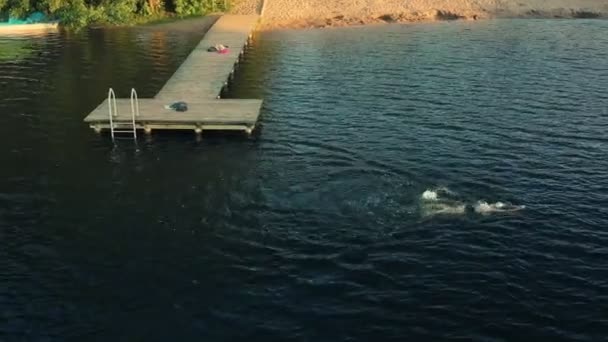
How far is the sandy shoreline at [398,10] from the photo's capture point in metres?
82.9

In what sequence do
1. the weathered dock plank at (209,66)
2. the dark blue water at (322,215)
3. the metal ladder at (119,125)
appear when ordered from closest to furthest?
the dark blue water at (322,215) < the metal ladder at (119,125) < the weathered dock plank at (209,66)

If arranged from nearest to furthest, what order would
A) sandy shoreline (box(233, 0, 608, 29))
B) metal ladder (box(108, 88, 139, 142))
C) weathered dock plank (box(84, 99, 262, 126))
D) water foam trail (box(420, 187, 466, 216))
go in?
water foam trail (box(420, 187, 466, 216))
metal ladder (box(108, 88, 139, 142))
weathered dock plank (box(84, 99, 262, 126))
sandy shoreline (box(233, 0, 608, 29))

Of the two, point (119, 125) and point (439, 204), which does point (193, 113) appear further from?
point (439, 204)

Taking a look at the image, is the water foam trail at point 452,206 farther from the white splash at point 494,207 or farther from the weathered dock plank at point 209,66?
the weathered dock plank at point 209,66

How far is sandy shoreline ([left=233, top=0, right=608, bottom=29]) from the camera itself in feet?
272

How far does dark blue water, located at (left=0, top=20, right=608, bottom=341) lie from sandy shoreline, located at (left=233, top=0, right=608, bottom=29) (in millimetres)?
29509

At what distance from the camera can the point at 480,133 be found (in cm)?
4169

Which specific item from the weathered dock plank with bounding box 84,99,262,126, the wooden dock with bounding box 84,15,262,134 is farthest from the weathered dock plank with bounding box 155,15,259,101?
the weathered dock plank with bounding box 84,99,262,126

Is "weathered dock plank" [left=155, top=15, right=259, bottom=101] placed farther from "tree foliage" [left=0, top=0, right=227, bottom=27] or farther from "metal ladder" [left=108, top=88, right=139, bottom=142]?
"tree foliage" [left=0, top=0, right=227, bottom=27]

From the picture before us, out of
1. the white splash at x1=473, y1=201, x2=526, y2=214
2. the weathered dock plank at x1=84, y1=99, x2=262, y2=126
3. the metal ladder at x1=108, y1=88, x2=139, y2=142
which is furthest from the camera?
the weathered dock plank at x1=84, y1=99, x2=262, y2=126

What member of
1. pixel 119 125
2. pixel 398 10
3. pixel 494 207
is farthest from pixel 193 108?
pixel 398 10

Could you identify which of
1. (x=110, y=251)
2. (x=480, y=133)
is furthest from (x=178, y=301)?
(x=480, y=133)

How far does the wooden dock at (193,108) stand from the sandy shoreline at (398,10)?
29.4m

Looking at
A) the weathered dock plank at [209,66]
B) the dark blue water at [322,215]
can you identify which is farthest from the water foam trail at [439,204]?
the weathered dock plank at [209,66]
